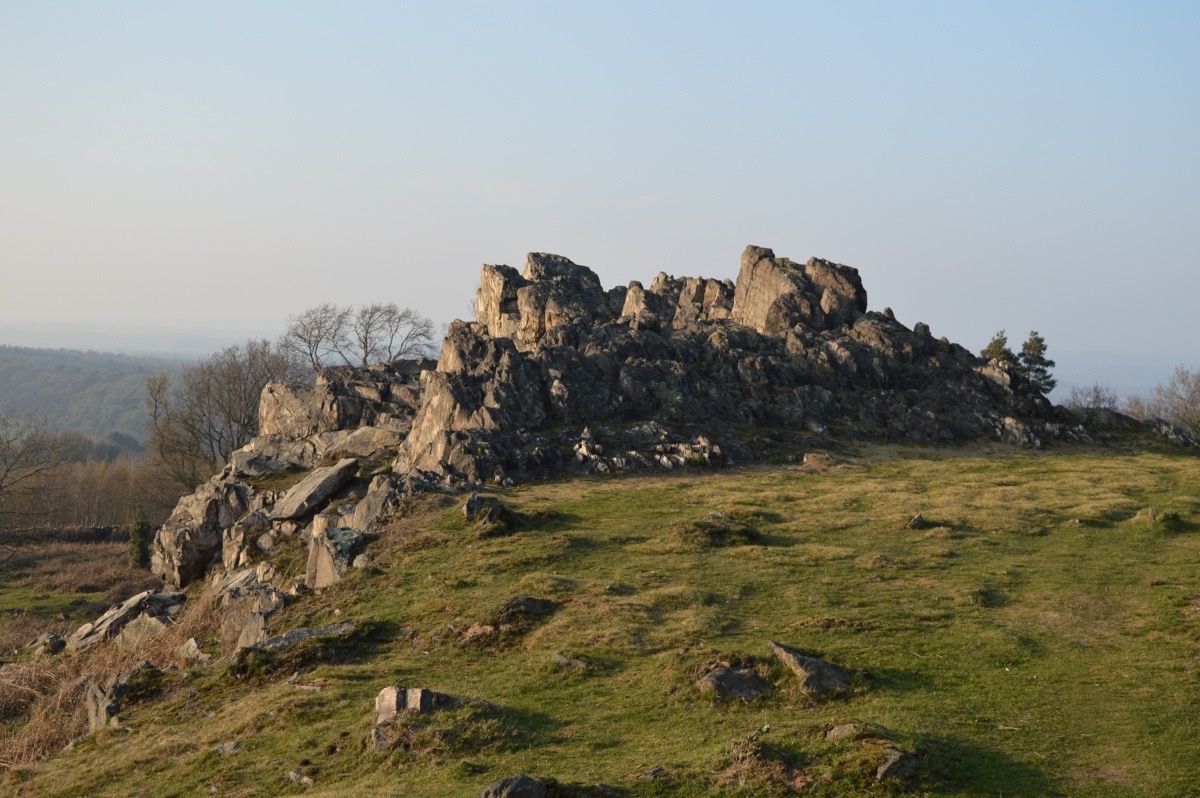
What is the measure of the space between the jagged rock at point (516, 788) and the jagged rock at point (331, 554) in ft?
65.3

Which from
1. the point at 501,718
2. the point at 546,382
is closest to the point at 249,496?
the point at 546,382

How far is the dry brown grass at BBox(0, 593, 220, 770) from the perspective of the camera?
94.3 feet

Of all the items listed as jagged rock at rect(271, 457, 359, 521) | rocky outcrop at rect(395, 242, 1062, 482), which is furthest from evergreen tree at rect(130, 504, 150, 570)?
jagged rock at rect(271, 457, 359, 521)

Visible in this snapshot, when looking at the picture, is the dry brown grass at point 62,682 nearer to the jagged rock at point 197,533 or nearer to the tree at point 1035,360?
the jagged rock at point 197,533

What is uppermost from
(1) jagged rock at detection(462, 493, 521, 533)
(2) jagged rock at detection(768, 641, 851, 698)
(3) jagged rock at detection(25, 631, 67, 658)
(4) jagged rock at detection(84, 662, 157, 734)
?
(1) jagged rock at detection(462, 493, 521, 533)

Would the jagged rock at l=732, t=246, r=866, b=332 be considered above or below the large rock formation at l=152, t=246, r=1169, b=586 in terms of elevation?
above

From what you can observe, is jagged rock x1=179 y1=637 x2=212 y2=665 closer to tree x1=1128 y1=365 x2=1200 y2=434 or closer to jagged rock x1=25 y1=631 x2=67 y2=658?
jagged rock x1=25 y1=631 x2=67 y2=658

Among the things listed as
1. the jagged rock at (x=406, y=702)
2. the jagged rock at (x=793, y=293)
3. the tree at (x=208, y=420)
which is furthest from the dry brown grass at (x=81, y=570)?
the jagged rock at (x=793, y=293)

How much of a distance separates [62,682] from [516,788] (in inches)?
913

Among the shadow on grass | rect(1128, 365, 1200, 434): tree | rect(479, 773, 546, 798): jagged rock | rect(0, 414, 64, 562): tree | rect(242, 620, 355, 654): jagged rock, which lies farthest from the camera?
rect(1128, 365, 1200, 434): tree

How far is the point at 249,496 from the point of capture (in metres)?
50.7

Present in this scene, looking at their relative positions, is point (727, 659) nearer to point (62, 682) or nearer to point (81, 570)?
point (62, 682)

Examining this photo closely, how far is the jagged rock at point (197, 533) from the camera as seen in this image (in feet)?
162

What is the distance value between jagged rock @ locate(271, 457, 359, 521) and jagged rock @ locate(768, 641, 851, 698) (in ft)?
91.8
